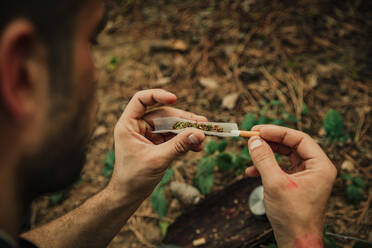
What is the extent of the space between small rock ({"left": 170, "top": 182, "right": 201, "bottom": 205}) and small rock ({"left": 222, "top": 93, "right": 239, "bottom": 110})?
2.84 feet

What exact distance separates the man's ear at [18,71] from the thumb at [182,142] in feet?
2.34

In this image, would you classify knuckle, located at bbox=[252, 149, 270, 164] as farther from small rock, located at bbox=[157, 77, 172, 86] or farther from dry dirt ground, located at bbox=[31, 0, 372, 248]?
small rock, located at bbox=[157, 77, 172, 86]

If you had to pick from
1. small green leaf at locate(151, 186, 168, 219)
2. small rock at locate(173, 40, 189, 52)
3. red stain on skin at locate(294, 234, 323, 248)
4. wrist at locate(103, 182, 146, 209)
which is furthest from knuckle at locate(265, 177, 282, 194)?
small rock at locate(173, 40, 189, 52)

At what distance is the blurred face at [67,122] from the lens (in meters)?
1.07

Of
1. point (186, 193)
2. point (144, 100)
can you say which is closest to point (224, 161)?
point (186, 193)

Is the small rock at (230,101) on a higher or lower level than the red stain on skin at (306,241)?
lower

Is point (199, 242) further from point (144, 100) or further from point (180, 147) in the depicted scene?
point (144, 100)

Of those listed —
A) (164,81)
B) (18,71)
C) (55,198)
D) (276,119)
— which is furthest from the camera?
(164,81)

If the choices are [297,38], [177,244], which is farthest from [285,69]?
[177,244]

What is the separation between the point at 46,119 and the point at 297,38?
2683 millimetres

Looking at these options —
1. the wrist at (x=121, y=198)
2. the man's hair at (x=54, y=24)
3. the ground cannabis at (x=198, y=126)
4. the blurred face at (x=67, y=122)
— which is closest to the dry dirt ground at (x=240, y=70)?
the wrist at (x=121, y=198)

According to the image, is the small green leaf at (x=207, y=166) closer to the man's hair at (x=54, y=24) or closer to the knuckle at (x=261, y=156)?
the knuckle at (x=261, y=156)

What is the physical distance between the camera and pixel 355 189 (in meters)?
1.95

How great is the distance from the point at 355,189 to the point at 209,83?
1569 millimetres
